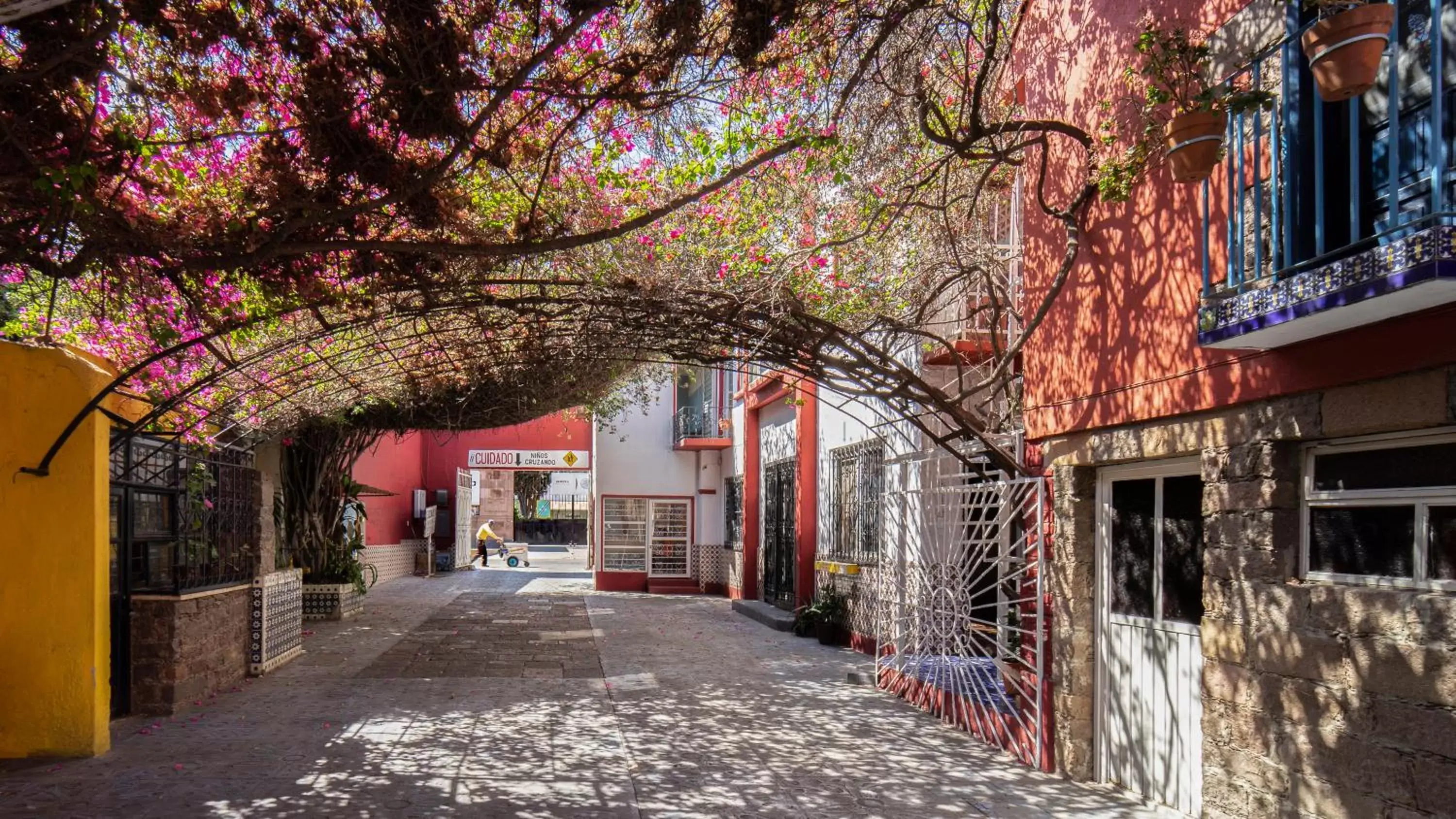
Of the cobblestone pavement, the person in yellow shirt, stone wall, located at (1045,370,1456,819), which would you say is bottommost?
the person in yellow shirt

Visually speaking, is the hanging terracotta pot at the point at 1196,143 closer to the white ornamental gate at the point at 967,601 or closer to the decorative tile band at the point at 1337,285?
the decorative tile band at the point at 1337,285

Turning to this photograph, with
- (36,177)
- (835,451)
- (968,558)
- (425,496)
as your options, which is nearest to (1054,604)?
(968,558)

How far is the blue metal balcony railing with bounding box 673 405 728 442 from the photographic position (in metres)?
21.2

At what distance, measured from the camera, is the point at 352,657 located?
38.7 ft

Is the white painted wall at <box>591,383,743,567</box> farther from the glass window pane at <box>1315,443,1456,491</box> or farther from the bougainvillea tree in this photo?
the glass window pane at <box>1315,443,1456,491</box>

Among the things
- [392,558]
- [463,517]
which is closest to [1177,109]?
[392,558]

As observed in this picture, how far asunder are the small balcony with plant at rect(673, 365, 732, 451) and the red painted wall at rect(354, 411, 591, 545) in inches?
139

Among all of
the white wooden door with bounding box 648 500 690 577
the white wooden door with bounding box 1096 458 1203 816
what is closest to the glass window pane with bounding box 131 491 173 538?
the white wooden door with bounding box 1096 458 1203 816

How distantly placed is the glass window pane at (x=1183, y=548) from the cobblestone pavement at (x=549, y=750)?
3.72ft

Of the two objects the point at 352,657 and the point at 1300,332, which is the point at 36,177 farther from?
the point at 352,657

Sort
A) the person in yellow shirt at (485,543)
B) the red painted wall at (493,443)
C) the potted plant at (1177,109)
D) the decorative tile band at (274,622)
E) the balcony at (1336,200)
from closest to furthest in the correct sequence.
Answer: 1. the balcony at (1336,200)
2. the potted plant at (1177,109)
3. the decorative tile band at (274,622)
4. the red painted wall at (493,443)
5. the person in yellow shirt at (485,543)

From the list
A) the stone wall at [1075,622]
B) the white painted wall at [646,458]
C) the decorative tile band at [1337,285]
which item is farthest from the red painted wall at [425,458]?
the decorative tile band at [1337,285]

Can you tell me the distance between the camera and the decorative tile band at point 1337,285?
3195mm

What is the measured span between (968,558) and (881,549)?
1864 mm
